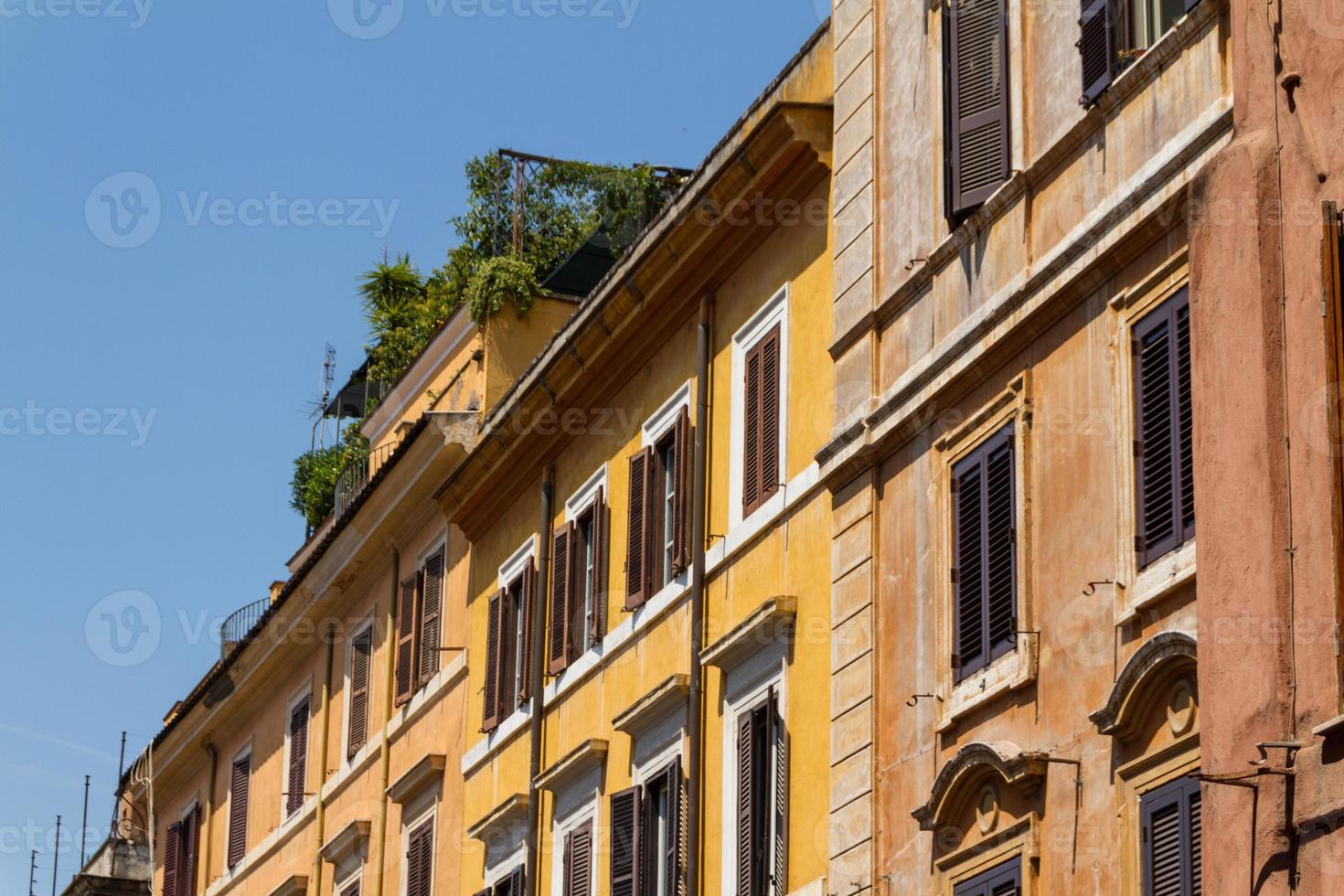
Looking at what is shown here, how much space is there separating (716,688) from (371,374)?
2406cm

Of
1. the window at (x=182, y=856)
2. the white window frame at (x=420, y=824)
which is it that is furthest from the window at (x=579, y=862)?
the window at (x=182, y=856)

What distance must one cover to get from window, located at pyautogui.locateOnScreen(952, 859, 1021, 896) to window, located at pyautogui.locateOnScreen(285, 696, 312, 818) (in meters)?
19.5

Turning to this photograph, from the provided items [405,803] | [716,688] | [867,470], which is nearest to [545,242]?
[405,803]

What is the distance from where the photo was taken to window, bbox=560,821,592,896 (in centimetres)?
2447

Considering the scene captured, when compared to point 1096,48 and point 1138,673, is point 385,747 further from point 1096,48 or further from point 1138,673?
point 1138,673

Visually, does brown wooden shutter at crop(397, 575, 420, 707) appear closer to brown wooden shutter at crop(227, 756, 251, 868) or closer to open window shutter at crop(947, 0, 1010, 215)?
brown wooden shutter at crop(227, 756, 251, 868)

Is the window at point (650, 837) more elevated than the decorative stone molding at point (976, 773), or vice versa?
the window at point (650, 837)

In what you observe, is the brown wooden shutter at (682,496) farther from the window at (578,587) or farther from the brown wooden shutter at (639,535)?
the window at (578,587)

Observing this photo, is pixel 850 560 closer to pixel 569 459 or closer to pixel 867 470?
pixel 867 470

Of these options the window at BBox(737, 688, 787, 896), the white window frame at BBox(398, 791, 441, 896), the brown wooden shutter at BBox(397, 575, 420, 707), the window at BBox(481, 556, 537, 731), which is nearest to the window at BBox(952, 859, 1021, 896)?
the window at BBox(737, 688, 787, 896)

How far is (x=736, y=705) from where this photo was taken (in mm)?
21750

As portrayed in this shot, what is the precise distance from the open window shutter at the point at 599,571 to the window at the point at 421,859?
212 inches

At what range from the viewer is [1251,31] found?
14.9 meters

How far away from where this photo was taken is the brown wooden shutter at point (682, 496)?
76.2 feet
